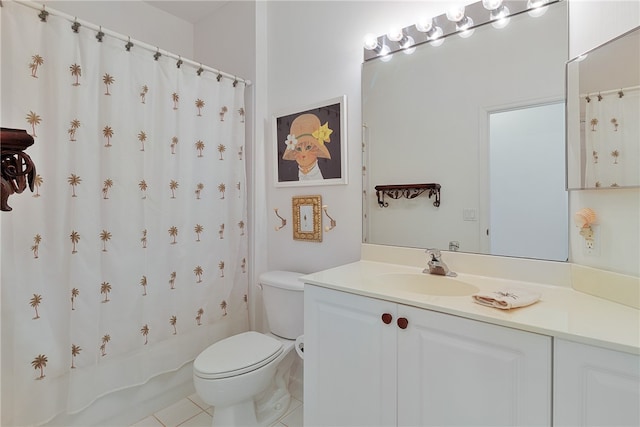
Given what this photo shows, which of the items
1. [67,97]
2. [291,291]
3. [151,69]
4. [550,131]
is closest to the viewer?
[550,131]

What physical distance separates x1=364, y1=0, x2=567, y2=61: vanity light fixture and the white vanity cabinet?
1.26m

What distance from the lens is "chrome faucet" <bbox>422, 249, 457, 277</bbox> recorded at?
1.40m

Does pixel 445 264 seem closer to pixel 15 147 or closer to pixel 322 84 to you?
Answer: pixel 322 84

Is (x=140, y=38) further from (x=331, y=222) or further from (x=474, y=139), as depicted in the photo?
(x=474, y=139)

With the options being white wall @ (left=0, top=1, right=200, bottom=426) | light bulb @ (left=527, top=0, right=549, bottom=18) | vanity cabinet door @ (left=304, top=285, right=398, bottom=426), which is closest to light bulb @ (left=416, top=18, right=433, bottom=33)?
light bulb @ (left=527, top=0, right=549, bottom=18)

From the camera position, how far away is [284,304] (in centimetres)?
182

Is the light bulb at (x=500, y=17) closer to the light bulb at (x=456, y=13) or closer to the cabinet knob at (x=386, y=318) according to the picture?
the light bulb at (x=456, y=13)

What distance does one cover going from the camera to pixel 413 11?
1571 millimetres

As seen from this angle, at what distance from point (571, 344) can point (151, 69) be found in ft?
6.78

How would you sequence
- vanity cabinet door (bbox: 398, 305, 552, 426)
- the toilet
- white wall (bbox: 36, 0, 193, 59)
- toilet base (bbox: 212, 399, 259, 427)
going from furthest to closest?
1. white wall (bbox: 36, 0, 193, 59)
2. toilet base (bbox: 212, 399, 259, 427)
3. the toilet
4. vanity cabinet door (bbox: 398, 305, 552, 426)

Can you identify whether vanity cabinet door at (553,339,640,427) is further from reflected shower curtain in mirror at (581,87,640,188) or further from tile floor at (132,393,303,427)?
tile floor at (132,393,303,427)

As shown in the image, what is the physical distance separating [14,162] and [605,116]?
1.72m

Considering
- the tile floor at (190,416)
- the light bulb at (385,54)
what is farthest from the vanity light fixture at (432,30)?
the tile floor at (190,416)

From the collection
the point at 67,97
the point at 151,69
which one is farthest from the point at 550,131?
the point at 67,97
